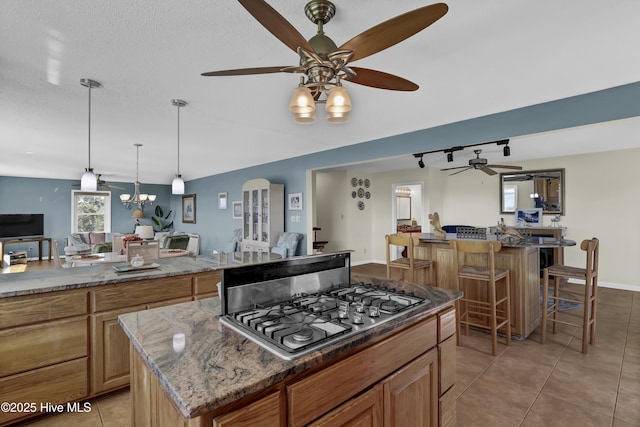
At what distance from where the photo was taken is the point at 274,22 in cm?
119

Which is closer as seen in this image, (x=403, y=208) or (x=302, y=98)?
(x=302, y=98)

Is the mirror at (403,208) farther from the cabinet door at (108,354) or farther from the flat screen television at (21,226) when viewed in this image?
the flat screen television at (21,226)

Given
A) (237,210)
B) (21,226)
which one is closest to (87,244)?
(21,226)

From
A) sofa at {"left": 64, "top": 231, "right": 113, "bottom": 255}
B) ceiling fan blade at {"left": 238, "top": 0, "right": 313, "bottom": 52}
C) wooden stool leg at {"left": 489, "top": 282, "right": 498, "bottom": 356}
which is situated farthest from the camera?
sofa at {"left": 64, "top": 231, "right": 113, "bottom": 255}

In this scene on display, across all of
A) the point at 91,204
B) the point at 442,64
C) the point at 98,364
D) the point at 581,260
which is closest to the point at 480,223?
the point at 581,260

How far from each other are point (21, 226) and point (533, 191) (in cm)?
1183

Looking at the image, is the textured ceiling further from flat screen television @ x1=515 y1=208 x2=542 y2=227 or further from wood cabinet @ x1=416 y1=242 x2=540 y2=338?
flat screen television @ x1=515 y1=208 x2=542 y2=227

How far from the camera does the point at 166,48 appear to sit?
1.94 m

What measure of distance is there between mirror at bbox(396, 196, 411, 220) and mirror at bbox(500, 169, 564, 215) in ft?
13.6

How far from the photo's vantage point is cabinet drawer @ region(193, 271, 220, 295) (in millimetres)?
2500

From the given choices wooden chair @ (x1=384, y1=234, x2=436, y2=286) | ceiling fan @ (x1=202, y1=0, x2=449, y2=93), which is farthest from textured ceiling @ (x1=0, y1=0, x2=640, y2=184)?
→ wooden chair @ (x1=384, y1=234, x2=436, y2=286)

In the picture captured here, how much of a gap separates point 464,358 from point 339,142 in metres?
3.04

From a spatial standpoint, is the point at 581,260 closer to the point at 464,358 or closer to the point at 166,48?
the point at 464,358

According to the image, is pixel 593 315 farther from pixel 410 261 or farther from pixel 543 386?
pixel 410 261
